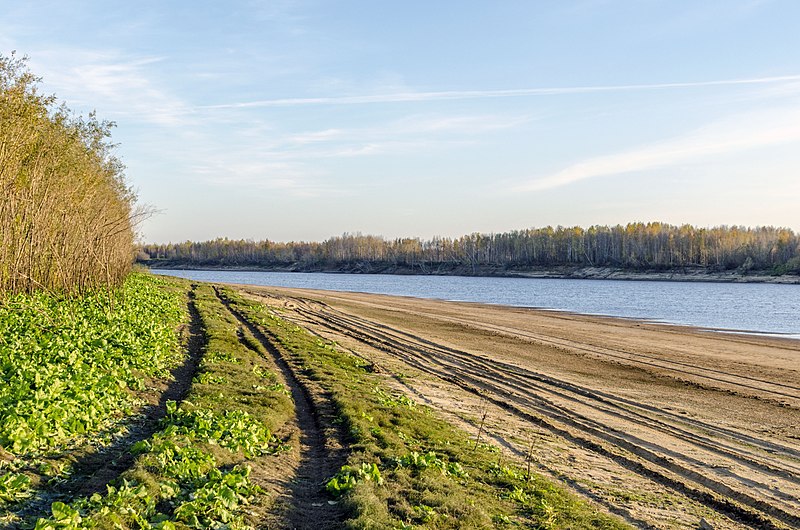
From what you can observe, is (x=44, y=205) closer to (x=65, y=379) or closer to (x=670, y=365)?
(x=65, y=379)

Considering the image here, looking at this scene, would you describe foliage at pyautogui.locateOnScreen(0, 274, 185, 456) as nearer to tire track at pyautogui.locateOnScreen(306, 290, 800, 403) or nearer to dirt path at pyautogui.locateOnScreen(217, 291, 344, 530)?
dirt path at pyautogui.locateOnScreen(217, 291, 344, 530)

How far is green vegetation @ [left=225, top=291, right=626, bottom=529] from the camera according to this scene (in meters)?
8.82

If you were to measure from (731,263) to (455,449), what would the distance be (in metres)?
172

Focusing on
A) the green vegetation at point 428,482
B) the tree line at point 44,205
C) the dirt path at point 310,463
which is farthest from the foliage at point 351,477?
the tree line at point 44,205

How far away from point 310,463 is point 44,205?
19.6 meters

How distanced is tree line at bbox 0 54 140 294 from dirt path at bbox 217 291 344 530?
1113 centimetres

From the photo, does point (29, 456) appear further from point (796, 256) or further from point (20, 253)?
point (796, 256)

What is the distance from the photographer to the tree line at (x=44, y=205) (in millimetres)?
22375

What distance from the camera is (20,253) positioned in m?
23.4

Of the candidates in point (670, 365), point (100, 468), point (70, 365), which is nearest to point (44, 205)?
point (70, 365)

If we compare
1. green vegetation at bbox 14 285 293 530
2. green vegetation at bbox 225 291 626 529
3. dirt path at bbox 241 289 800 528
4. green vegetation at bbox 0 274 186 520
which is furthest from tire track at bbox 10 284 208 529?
dirt path at bbox 241 289 800 528

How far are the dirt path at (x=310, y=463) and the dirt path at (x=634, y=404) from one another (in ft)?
13.1

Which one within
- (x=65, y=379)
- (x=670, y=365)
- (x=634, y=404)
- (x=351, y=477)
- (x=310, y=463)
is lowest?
(x=670, y=365)

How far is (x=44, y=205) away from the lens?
24922 millimetres
